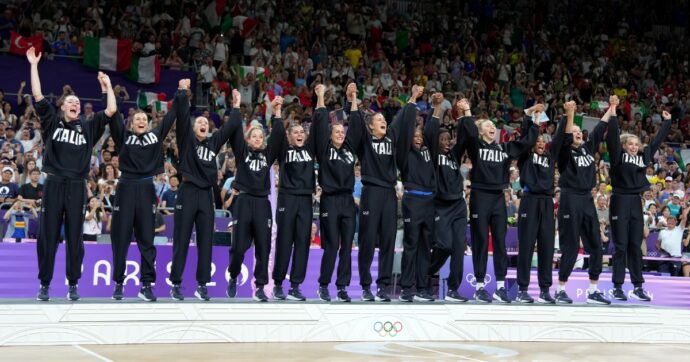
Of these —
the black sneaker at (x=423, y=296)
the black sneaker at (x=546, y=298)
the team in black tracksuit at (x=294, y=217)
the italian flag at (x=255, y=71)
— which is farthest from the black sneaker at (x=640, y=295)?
the italian flag at (x=255, y=71)

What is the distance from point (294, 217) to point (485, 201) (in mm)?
2258

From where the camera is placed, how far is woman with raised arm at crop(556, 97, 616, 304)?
11.8 meters

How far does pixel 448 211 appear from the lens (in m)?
11.4

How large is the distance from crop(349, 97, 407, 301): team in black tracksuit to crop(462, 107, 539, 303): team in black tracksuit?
101 centimetres

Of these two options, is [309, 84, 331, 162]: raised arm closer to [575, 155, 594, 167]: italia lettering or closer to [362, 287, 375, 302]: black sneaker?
[362, 287, 375, 302]: black sneaker

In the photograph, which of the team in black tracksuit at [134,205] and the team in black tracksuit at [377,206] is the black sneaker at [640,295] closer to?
the team in black tracksuit at [377,206]

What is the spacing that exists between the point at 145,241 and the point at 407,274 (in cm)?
296

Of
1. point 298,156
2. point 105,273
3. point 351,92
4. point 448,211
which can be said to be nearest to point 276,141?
point 298,156

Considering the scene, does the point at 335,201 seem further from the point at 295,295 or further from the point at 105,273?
the point at 105,273

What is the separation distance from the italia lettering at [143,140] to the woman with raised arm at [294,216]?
146 centimetres

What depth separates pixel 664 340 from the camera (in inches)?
455

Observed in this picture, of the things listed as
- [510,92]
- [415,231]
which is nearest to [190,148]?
[415,231]

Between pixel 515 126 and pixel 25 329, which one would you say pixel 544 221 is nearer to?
pixel 25 329

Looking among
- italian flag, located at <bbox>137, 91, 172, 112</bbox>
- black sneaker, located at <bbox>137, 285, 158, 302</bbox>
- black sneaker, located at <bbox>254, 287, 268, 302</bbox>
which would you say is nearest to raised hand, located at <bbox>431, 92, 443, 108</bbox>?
black sneaker, located at <bbox>254, 287, 268, 302</bbox>
